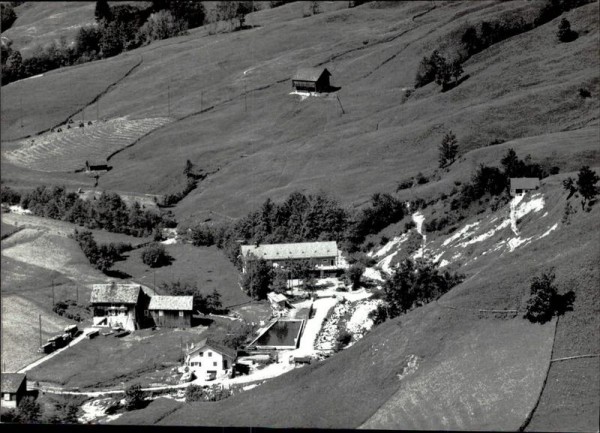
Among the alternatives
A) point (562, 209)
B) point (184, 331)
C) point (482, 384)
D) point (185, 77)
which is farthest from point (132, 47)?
point (482, 384)

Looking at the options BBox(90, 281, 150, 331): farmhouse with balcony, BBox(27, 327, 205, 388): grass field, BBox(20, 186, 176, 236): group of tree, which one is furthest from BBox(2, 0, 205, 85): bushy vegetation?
BBox(27, 327, 205, 388): grass field

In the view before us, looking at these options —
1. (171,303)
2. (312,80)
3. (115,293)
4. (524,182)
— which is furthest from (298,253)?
(312,80)

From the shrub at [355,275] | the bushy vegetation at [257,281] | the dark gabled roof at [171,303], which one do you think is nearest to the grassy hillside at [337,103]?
the bushy vegetation at [257,281]

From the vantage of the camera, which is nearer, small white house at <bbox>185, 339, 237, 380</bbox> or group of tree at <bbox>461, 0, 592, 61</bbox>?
small white house at <bbox>185, 339, 237, 380</bbox>

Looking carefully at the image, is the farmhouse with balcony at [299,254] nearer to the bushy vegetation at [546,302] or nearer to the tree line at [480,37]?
the bushy vegetation at [546,302]

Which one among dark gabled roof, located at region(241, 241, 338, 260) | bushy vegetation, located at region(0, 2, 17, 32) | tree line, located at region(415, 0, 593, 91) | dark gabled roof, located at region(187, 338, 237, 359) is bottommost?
dark gabled roof, located at region(187, 338, 237, 359)

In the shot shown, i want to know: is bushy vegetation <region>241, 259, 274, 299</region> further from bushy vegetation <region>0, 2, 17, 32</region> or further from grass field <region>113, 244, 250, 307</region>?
bushy vegetation <region>0, 2, 17, 32</region>
